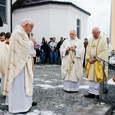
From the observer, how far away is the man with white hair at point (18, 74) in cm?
369

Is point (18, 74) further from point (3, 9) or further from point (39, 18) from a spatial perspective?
point (39, 18)

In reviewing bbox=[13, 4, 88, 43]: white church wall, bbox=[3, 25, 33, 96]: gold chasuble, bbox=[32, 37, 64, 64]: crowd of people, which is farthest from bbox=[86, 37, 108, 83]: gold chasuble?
bbox=[13, 4, 88, 43]: white church wall

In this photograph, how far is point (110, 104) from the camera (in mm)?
4566

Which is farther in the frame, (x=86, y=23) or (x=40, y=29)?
(x=86, y=23)

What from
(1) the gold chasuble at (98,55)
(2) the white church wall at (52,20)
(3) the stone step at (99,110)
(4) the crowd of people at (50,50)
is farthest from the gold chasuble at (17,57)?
(2) the white church wall at (52,20)

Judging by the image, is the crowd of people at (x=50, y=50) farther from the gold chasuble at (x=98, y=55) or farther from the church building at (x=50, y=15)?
the gold chasuble at (x=98, y=55)

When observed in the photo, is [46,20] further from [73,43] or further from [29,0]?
[73,43]

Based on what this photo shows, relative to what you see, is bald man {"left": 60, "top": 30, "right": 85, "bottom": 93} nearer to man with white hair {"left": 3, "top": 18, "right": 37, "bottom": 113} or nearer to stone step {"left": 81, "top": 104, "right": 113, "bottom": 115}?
stone step {"left": 81, "top": 104, "right": 113, "bottom": 115}

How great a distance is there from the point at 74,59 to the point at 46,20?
902 centimetres

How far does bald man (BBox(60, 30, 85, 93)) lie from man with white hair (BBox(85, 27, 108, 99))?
60 centimetres

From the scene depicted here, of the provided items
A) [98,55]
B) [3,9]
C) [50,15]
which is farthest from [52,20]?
[98,55]

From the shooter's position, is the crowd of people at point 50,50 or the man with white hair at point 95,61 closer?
the man with white hair at point 95,61

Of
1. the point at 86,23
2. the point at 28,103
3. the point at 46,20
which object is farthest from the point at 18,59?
the point at 86,23

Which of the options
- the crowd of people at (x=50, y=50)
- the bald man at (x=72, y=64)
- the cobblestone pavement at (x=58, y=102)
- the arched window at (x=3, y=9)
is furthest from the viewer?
the arched window at (x=3, y=9)
